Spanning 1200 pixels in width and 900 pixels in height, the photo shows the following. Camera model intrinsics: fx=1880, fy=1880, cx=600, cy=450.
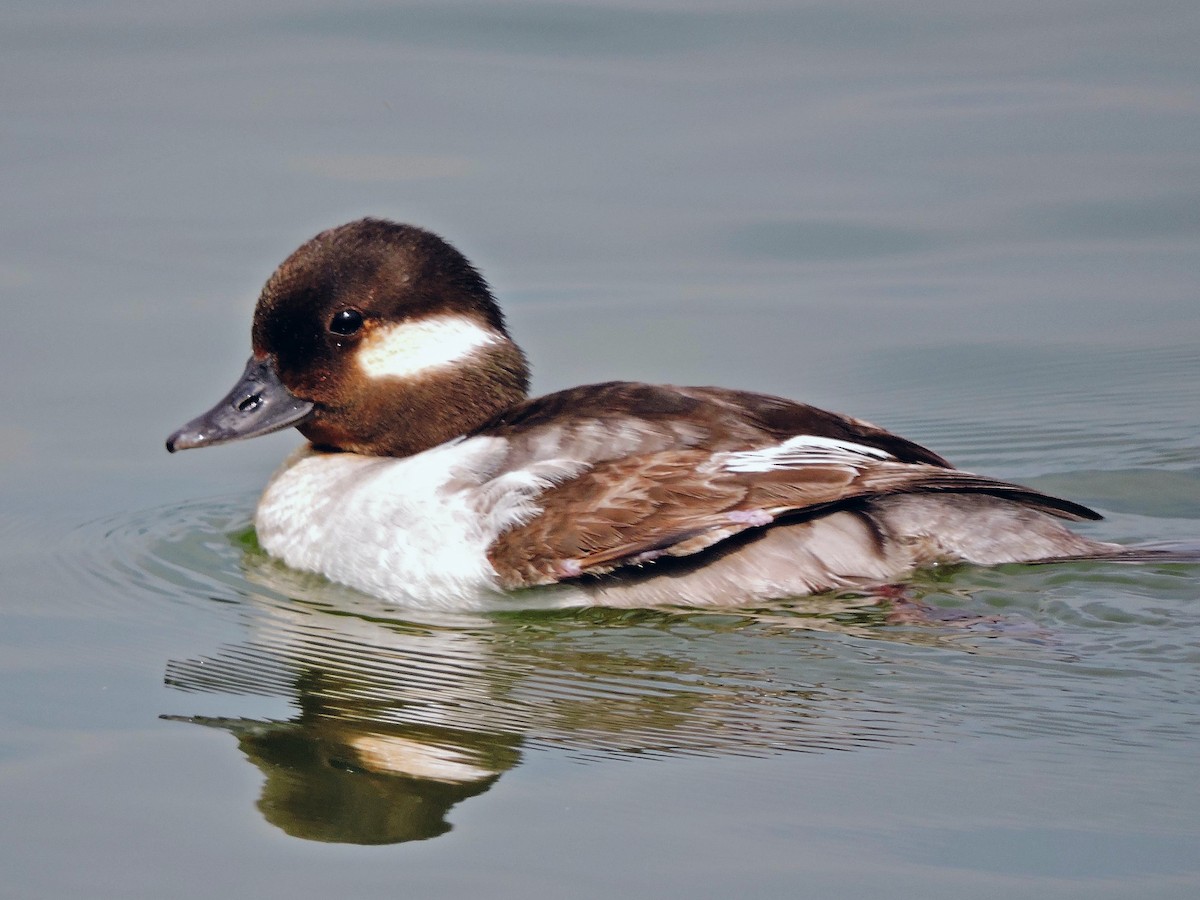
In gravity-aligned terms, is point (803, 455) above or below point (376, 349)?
below

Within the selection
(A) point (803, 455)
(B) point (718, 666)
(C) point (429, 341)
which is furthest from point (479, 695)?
(C) point (429, 341)

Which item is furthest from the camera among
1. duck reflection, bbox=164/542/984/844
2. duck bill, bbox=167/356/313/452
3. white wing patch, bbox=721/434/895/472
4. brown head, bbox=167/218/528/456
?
duck bill, bbox=167/356/313/452

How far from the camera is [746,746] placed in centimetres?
536

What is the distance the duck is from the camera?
6398 mm

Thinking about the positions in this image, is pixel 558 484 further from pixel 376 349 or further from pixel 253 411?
pixel 253 411

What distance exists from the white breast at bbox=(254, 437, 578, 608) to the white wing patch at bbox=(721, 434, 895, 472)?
587mm

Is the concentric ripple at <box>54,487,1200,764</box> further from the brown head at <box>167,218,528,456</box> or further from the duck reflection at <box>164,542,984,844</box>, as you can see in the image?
the brown head at <box>167,218,528,456</box>

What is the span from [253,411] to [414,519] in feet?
3.42

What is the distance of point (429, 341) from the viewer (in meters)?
7.23

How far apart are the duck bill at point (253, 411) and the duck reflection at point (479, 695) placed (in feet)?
2.53

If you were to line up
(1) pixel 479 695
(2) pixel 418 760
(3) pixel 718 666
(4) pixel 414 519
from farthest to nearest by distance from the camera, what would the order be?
(4) pixel 414 519 → (3) pixel 718 666 → (1) pixel 479 695 → (2) pixel 418 760

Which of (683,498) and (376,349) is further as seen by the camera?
(376,349)

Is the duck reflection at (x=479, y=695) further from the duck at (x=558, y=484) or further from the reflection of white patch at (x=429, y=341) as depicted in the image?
the reflection of white patch at (x=429, y=341)

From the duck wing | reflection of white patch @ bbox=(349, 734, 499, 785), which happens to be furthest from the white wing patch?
reflection of white patch @ bbox=(349, 734, 499, 785)
